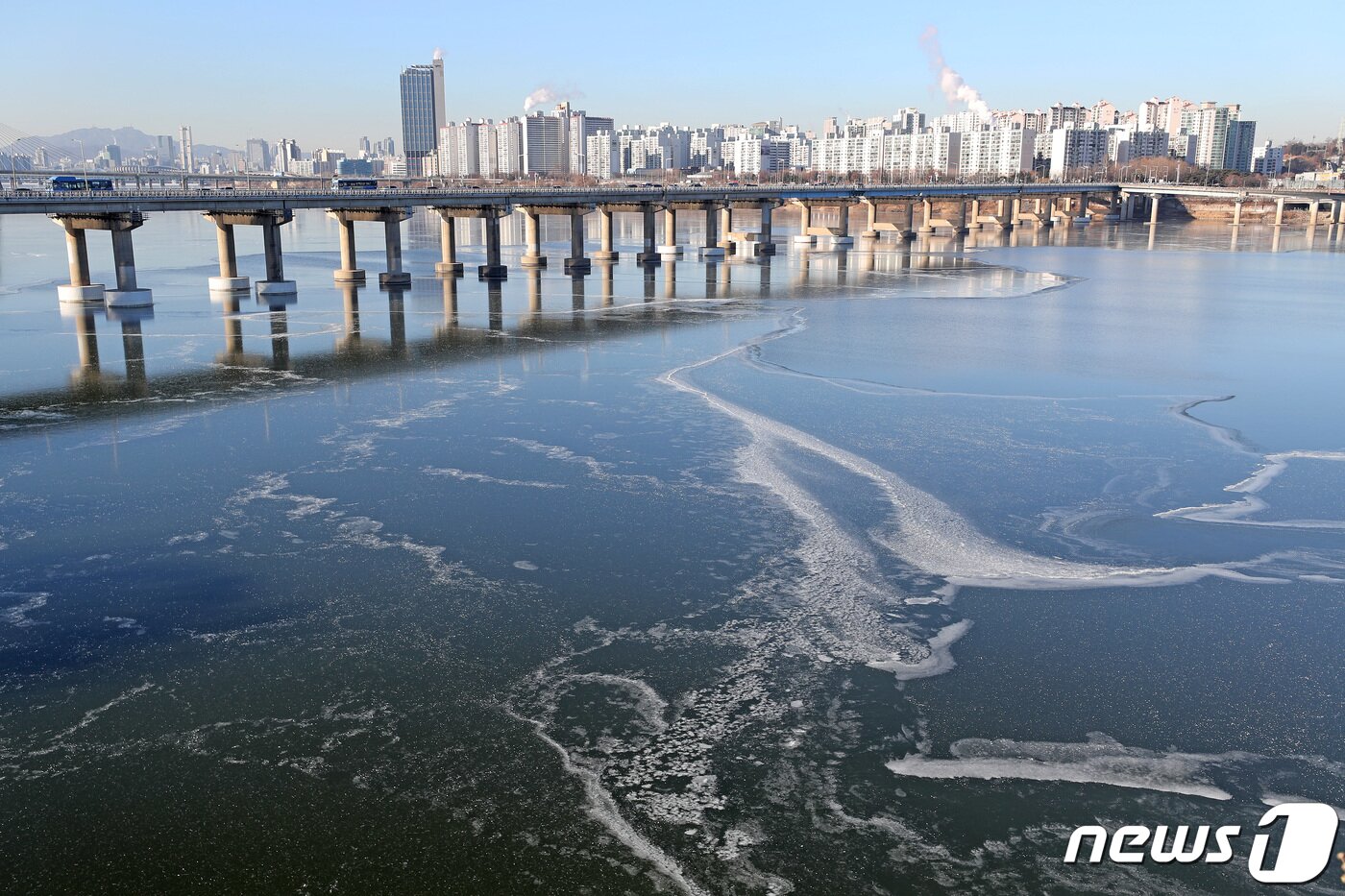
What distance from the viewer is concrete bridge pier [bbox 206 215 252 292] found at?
4391 cm

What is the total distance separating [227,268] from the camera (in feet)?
146

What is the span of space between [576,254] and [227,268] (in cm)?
1788

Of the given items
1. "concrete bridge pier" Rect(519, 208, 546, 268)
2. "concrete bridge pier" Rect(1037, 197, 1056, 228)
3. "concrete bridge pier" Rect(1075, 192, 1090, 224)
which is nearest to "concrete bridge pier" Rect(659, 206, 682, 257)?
"concrete bridge pier" Rect(519, 208, 546, 268)

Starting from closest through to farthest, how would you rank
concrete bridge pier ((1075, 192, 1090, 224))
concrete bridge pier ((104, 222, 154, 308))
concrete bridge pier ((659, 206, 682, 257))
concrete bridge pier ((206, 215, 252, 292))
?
concrete bridge pier ((104, 222, 154, 308)) < concrete bridge pier ((206, 215, 252, 292)) < concrete bridge pier ((659, 206, 682, 257)) < concrete bridge pier ((1075, 192, 1090, 224))

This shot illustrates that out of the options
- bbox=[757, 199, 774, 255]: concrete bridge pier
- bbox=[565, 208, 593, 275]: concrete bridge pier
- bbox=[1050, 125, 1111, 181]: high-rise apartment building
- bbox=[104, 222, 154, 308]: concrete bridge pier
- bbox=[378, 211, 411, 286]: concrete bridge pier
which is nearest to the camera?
bbox=[104, 222, 154, 308]: concrete bridge pier

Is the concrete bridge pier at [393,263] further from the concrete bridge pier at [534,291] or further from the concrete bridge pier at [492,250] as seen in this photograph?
the concrete bridge pier at [534,291]

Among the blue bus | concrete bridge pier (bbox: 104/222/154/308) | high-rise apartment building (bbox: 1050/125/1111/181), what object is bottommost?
concrete bridge pier (bbox: 104/222/154/308)

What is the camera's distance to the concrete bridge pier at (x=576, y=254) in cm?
5509

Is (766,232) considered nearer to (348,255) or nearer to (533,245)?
(533,245)

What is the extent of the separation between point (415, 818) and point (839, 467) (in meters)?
10.2

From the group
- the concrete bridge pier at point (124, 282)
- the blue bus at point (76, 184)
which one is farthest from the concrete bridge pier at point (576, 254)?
the concrete bridge pier at point (124, 282)

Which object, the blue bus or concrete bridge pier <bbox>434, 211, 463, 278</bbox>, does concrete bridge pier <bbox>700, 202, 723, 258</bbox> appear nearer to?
concrete bridge pier <bbox>434, 211, 463, 278</bbox>

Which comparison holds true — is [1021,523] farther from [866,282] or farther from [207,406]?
[866,282]

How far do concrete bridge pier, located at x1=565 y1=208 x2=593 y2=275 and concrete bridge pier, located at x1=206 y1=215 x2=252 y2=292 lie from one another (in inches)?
642
